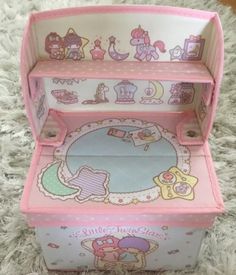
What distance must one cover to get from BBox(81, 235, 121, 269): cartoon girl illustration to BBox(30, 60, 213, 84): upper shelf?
242 millimetres

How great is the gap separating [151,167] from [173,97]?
0.16 metres

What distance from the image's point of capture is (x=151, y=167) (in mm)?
671

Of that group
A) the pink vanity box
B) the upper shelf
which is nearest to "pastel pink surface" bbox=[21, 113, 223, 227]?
the pink vanity box

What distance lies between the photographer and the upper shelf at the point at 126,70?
64cm

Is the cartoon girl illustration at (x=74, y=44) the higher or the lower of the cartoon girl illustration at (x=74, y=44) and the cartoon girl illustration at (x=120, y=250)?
the higher

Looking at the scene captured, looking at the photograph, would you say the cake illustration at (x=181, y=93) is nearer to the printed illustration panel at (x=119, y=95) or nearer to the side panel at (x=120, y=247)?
the printed illustration panel at (x=119, y=95)

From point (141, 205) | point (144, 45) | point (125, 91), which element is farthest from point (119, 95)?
point (141, 205)

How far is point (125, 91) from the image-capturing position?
30.0 inches

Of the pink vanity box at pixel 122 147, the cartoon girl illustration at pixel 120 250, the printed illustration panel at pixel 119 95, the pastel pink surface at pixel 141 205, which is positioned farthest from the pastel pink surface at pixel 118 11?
the cartoon girl illustration at pixel 120 250

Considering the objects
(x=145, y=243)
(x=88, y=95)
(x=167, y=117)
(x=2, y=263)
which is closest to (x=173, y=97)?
(x=167, y=117)

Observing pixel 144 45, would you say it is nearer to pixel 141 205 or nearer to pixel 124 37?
pixel 124 37

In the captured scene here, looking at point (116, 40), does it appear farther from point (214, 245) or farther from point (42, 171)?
point (214, 245)

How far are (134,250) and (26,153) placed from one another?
341 millimetres

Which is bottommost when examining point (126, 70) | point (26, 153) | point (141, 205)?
point (26, 153)
